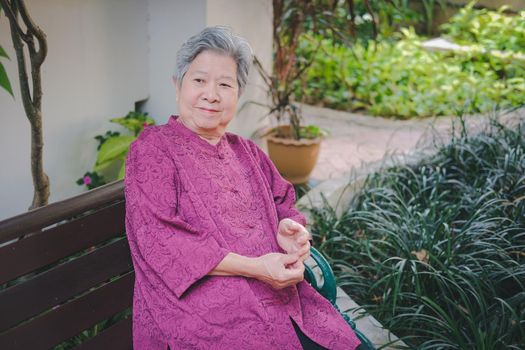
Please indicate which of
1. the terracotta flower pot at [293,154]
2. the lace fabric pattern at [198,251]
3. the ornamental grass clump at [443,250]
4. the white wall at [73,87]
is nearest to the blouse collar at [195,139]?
the lace fabric pattern at [198,251]

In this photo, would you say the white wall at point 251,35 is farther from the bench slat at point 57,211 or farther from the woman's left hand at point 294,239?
the woman's left hand at point 294,239

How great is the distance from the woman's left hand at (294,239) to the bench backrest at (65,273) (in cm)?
53

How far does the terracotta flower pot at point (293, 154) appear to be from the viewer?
4840 millimetres

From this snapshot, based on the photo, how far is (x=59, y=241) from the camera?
1829 mm

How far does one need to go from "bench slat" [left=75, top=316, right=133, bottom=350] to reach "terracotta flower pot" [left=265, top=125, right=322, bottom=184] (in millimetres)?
2806

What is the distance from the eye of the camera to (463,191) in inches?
147

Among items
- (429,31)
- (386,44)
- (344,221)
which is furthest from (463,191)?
(429,31)

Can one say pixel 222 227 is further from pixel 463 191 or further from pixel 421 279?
pixel 463 191

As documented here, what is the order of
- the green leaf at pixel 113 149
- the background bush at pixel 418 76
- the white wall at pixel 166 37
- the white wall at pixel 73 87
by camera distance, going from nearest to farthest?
the white wall at pixel 73 87 < the green leaf at pixel 113 149 < the white wall at pixel 166 37 < the background bush at pixel 418 76

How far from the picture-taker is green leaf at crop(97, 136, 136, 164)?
3205 millimetres

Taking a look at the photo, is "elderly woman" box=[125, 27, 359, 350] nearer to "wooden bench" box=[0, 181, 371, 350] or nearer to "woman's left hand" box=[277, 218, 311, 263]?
"woman's left hand" box=[277, 218, 311, 263]

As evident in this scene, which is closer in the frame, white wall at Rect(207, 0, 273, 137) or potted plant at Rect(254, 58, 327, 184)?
white wall at Rect(207, 0, 273, 137)

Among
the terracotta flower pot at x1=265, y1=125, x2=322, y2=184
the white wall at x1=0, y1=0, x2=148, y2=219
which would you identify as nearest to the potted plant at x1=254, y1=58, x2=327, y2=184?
the terracotta flower pot at x1=265, y1=125, x2=322, y2=184

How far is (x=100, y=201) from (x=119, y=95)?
168 cm
